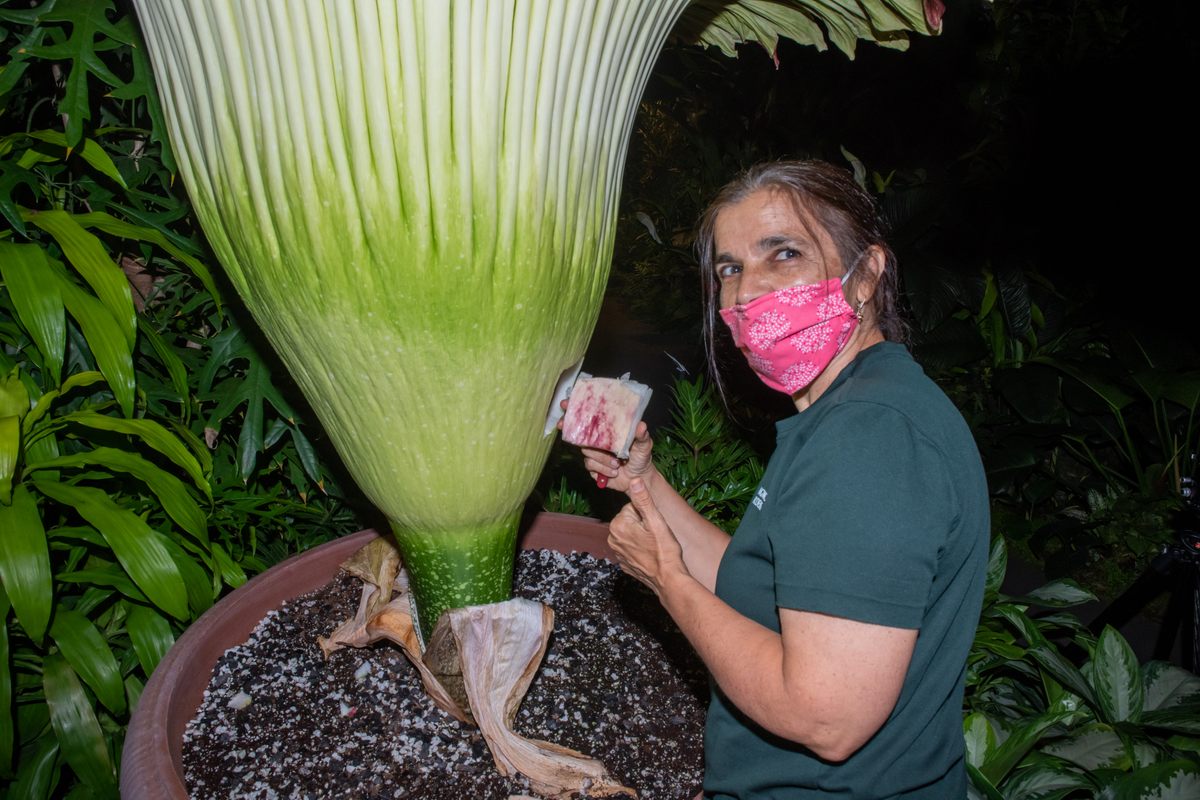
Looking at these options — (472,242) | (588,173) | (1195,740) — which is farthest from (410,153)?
(1195,740)

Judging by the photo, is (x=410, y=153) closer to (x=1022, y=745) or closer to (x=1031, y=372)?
(x=1022, y=745)

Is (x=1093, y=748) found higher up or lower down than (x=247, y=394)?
lower down

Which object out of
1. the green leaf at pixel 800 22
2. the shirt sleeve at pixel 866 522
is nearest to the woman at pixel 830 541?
the shirt sleeve at pixel 866 522

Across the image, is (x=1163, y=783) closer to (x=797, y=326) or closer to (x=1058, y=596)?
(x=1058, y=596)

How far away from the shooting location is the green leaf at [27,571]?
1375 millimetres

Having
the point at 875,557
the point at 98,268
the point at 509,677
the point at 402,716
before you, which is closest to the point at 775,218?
the point at 875,557

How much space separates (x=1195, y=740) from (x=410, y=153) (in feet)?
6.54

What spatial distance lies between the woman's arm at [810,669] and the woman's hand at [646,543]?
0.09 m

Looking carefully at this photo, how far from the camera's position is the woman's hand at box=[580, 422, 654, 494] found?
1259 millimetres

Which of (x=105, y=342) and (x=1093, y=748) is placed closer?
(x=105, y=342)

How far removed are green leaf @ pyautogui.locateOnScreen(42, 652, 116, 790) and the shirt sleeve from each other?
1.37 meters

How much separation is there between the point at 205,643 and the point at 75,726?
0.40m

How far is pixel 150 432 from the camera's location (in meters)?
1.59

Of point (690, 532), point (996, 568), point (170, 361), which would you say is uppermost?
point (170, 361)
